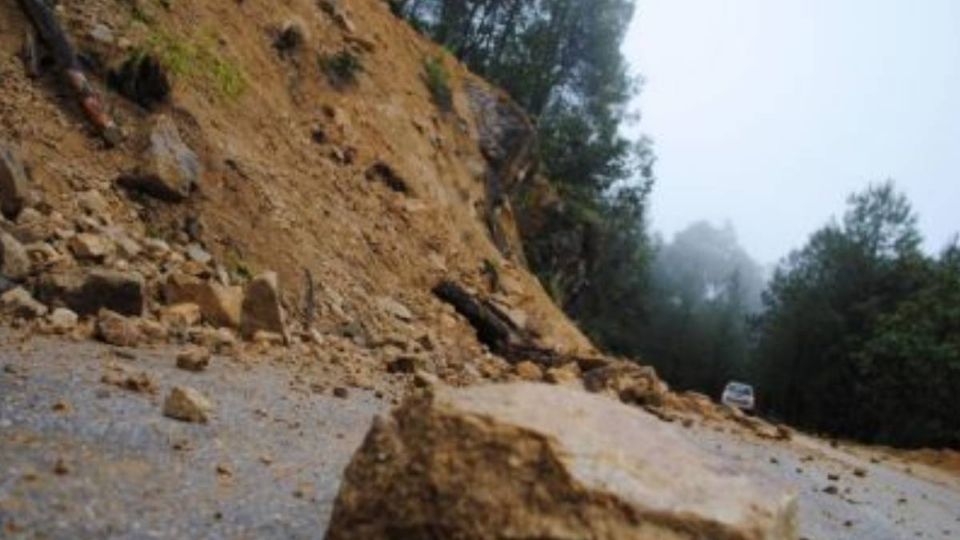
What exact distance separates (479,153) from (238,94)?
953cm

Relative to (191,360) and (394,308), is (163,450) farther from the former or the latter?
(394,308)

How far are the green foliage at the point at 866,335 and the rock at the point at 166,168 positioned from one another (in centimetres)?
3055

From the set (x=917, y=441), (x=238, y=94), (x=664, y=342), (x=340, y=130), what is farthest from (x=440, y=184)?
(x=664, y=342)

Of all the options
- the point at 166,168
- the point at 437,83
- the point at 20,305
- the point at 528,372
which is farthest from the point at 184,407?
the point at 437,83

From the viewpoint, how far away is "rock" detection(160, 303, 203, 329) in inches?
360

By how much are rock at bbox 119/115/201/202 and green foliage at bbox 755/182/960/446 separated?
100ft

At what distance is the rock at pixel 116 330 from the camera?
804 cm

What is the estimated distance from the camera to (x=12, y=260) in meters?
8.50

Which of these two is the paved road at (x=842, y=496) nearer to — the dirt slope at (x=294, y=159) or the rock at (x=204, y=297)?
the dirt slope at (x=294, y=159)

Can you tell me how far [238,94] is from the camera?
14.9 meters

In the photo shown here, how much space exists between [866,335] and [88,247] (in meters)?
41.4

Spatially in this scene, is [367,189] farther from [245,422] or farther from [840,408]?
[840,408]

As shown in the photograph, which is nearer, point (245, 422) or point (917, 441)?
point (245, 422)

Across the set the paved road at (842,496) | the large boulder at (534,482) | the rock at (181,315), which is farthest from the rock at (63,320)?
the paved road at (842,496)
